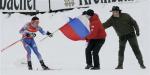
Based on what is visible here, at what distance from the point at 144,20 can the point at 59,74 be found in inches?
422

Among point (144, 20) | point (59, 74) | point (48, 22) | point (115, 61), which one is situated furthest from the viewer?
point (48, 22)

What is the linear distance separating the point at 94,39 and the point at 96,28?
0.27m

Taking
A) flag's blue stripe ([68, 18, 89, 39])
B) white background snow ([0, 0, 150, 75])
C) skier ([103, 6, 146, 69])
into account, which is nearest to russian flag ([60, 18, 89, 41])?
flag's blue stripe ([68, 18, 89, 39])

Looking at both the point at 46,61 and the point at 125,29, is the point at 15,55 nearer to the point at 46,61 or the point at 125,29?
the point at 46,61

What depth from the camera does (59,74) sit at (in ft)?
32.7

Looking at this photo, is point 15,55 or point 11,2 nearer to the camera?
point 15,55

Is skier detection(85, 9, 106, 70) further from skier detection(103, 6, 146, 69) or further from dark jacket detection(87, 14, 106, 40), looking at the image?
skier detection(103, 6, 146, 69)

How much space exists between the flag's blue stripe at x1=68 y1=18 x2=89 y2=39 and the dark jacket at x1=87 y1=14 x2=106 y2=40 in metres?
0.91

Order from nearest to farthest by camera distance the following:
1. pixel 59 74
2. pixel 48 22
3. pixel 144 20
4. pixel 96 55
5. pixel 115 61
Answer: pixel 59 74 < pixel 96 55 < pixel 115 61 < pixel 144 20 < pixel 48 22

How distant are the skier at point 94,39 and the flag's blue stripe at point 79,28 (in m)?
0.88

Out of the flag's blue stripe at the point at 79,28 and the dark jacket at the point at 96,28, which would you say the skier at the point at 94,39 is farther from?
the flag's blue stripe at the point at 79,28

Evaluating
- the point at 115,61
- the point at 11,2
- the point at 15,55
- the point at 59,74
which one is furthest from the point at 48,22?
the point at 59,74

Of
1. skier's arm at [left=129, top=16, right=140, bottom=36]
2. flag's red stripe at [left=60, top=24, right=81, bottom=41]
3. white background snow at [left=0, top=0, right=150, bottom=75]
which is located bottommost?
white background snow at [left=0, top=0, right=150, bottom=75]

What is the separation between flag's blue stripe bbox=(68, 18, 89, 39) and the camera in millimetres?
13477
